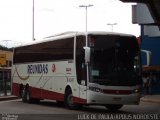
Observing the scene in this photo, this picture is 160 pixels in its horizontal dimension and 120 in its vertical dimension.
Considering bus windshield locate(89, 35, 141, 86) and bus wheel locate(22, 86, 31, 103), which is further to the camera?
bus wheel locate(22, 86, 31, 103)

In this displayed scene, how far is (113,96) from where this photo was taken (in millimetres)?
22250

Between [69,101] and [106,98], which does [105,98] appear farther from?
[69,101]

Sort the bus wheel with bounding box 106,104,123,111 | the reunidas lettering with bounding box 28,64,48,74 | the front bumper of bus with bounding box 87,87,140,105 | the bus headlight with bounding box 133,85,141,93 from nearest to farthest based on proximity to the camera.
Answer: the front bumper of bus with bounding box 87,87,140,105 < the bus headlight with bounding box 133,85,141,93 < the bus wheel with bounding box 106,104,123,111 < the reunidas lettering with bounding box 28,64,48,74

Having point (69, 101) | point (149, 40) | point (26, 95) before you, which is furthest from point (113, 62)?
point (149, 40)

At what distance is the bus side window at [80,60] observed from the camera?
22844 millimetres

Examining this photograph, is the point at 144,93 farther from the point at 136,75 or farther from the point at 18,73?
the point at 136,75

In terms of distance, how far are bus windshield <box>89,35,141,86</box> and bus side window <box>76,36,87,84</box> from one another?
22.3 inches

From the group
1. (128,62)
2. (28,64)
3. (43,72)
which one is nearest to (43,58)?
(43,72)

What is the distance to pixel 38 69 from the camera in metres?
28.5

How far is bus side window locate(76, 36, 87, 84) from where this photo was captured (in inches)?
899

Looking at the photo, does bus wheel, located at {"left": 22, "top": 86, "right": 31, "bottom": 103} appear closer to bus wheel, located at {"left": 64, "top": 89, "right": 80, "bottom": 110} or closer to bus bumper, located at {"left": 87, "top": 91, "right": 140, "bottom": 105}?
bus wheel, located at {"left": 64, "top": 89, "right": 80, "bottom": 110}

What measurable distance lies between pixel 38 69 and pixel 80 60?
229 inches

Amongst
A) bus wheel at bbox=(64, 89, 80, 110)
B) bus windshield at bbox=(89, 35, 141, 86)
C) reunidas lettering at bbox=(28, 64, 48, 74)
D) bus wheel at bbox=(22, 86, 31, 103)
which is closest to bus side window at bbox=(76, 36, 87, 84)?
bus windshield at bbox=(89, 35, 141, 86)

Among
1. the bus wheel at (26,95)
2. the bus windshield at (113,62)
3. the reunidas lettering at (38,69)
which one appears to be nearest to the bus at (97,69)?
the bus windshield at (113,62)
